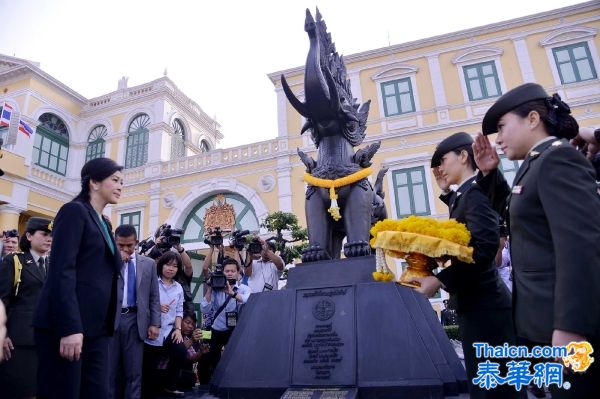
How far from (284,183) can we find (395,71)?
6.65 metres

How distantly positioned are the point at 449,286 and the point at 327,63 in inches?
121

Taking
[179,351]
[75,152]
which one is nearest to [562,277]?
[179,351]

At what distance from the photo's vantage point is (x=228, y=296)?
16.3 feet

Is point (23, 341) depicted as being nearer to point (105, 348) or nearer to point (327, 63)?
point (105, 348)

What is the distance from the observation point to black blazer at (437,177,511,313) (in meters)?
1.97

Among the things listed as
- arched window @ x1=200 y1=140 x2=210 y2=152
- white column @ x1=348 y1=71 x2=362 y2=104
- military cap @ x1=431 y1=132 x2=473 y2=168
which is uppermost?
arched window @ x1=200 y1=140 x2=210 y2=152

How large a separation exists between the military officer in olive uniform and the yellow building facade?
468 inches

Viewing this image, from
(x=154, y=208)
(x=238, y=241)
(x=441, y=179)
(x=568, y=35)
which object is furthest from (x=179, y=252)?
(x=568, y=35)

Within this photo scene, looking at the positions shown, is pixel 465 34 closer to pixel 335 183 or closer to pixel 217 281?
pixel 335 183

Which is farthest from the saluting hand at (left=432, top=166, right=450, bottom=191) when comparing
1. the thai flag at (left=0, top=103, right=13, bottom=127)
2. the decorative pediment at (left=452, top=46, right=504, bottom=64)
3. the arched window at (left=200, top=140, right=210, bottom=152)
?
the arched window at (left=200, top=140, right=210, bottom=152)

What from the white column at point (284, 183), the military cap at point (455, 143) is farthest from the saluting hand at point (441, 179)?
the white column at point (284, 183)

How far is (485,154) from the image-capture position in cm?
208

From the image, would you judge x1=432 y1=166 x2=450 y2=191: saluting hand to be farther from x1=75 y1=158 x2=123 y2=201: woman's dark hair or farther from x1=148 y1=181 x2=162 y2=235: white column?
x1=148 y1=181 x2=162 y2=235: white column

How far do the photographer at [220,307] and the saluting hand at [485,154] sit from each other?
3.60m
